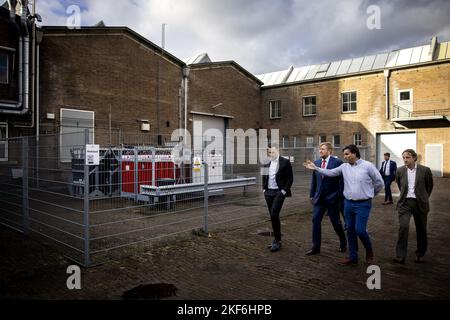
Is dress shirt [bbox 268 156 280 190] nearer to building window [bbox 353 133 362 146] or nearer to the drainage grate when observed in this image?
the drainage grate

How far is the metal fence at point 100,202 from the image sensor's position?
6.36 m

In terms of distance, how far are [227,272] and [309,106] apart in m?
25.8

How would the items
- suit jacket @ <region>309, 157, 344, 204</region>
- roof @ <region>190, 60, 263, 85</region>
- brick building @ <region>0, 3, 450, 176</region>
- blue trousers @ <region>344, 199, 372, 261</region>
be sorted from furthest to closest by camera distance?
roof @ <region>190, 60, 263, 85</region> → brick building @ <region>0, 3, 450, 176</region> → suit jacket @ <region>309, 157, 344, 204</region> → blue trousers @ <region>344, 199, 372, 261</region>

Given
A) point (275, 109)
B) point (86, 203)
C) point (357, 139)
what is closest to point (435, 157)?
point (357, 139)

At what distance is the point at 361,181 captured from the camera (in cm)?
531

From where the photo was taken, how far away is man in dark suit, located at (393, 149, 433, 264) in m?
5.62

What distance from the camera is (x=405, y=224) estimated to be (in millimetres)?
5594

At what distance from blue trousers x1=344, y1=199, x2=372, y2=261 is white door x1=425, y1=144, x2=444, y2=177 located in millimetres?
20581

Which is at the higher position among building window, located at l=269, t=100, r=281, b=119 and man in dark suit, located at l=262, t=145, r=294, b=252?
building window, located at l=269, t=100, r=281, b=119

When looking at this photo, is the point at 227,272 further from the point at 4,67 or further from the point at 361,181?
the point at 4,67

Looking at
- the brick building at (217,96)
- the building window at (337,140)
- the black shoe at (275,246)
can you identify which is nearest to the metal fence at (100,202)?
the black shoe at (275,246)

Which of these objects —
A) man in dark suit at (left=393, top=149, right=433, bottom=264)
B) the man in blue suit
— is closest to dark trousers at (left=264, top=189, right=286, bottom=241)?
the man in blue suit

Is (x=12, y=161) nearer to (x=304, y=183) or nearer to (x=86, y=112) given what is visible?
(x=304, y=183)

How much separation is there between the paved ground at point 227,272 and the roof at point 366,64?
73.0ft
